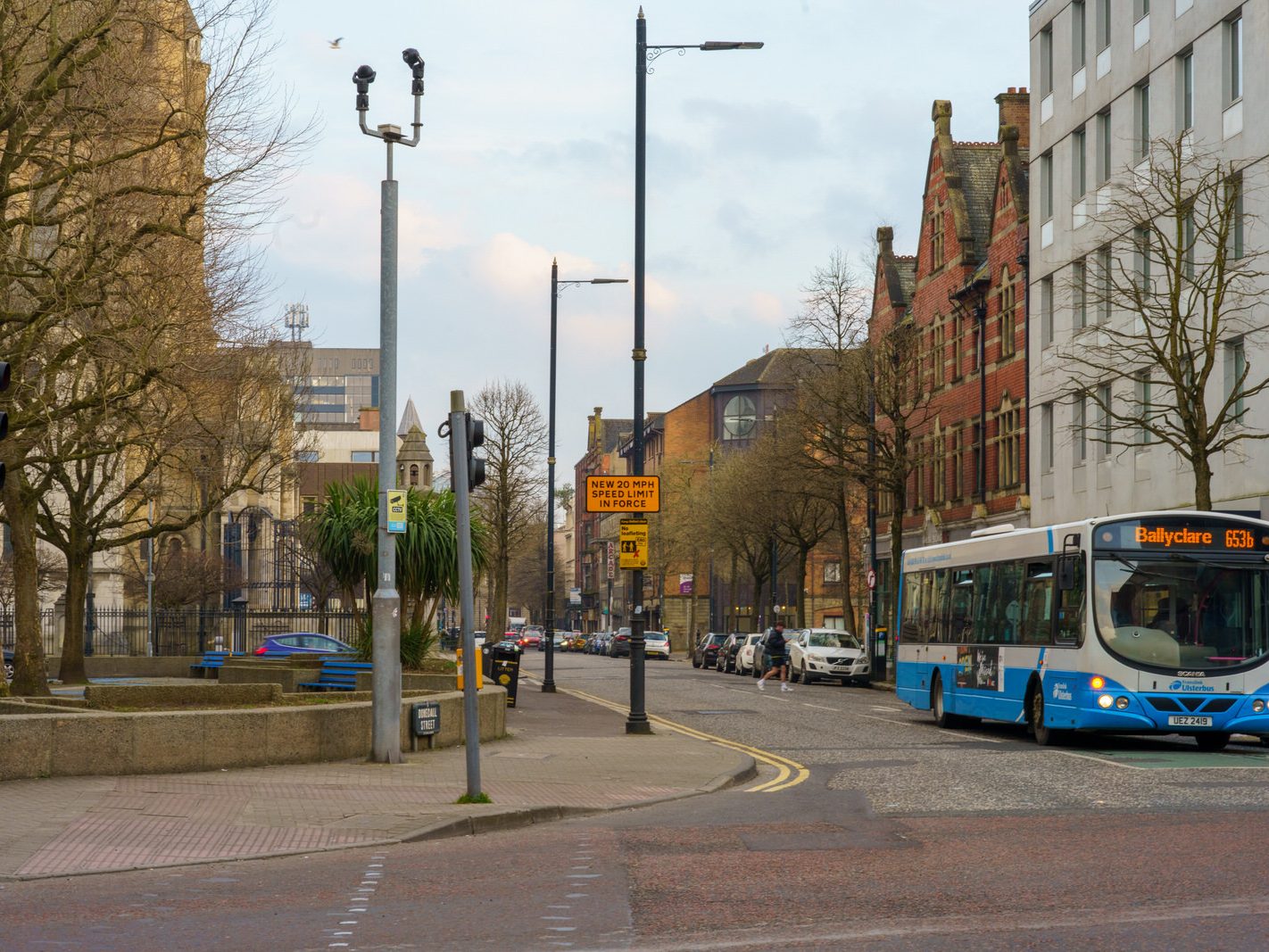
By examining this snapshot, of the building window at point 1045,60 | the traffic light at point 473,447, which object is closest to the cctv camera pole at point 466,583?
the traffic light at point 473,447

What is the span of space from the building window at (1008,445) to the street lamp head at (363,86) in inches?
1349

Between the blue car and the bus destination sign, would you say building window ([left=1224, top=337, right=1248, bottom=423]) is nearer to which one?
the bus destination sign

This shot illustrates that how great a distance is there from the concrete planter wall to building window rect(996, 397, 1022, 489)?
112 feet

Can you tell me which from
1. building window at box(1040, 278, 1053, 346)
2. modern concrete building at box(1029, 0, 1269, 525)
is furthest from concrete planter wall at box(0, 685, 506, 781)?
building window at box(1040, 278, 1053, 346)

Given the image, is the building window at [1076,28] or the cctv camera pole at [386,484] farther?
the building window at [1076,28]

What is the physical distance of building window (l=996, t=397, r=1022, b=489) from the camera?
48906 mm

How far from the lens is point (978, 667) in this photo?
24750 millimetres

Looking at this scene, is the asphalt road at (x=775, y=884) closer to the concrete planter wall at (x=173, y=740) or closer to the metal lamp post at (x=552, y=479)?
the concrete planter wall at (x=173, y=740)

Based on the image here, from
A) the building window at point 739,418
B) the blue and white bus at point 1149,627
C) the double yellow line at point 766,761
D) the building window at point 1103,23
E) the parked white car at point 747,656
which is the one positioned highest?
the building window at point 1103,23

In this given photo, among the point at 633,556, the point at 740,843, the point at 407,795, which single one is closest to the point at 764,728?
the point at 633,556

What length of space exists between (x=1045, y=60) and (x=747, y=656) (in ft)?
71.8

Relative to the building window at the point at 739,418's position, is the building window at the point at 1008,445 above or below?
below

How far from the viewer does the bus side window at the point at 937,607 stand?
26.6m

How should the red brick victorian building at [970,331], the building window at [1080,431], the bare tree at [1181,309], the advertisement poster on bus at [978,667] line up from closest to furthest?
the advertisement poster on bus at [978,667] → the bare tree at [1181,309] → the building window at [1080,431] → the red brick victorian building at [970,331]
